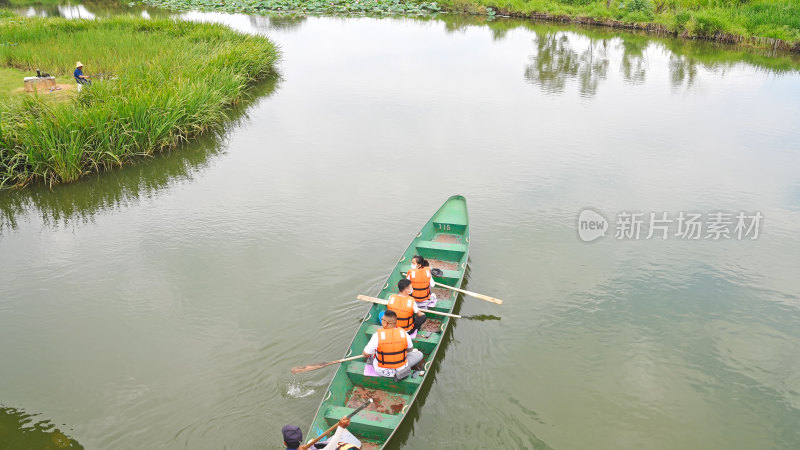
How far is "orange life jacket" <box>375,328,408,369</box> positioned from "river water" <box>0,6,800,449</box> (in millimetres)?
650

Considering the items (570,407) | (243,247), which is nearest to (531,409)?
(570,407)

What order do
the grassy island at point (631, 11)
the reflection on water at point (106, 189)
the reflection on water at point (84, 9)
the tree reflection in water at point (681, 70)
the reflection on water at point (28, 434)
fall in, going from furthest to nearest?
the reflection on water at point (84, 9) → the grassy island at point (631, 11) → the tree reflection in water at point (681, 70) → the reflection on water at point (106, 189) → the reflection on water at point (28, 434)

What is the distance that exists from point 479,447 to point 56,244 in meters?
8.52

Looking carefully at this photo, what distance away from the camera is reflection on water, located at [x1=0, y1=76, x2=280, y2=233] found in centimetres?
1124

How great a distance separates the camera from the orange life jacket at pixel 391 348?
6.35 m

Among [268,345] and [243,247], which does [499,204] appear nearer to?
[243,247]

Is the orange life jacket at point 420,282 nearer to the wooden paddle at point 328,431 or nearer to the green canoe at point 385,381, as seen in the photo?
the green canoe at point 385,381

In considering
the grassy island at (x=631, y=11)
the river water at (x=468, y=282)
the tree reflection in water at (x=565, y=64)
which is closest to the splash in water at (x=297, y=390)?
the river water at (x=468, y=282)

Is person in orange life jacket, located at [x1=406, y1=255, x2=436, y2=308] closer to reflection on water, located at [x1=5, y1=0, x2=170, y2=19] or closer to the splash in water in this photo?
the splash in water

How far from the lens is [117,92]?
13.9 m

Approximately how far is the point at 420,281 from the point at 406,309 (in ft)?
2.51

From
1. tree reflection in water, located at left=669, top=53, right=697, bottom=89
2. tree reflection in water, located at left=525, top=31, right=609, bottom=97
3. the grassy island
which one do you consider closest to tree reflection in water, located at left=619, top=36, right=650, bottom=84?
tree reflection in water, located at left=525, top=31, right=609, bottom=97

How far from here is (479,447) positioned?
20.1 feet

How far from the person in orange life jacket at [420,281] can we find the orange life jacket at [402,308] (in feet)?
2.11
